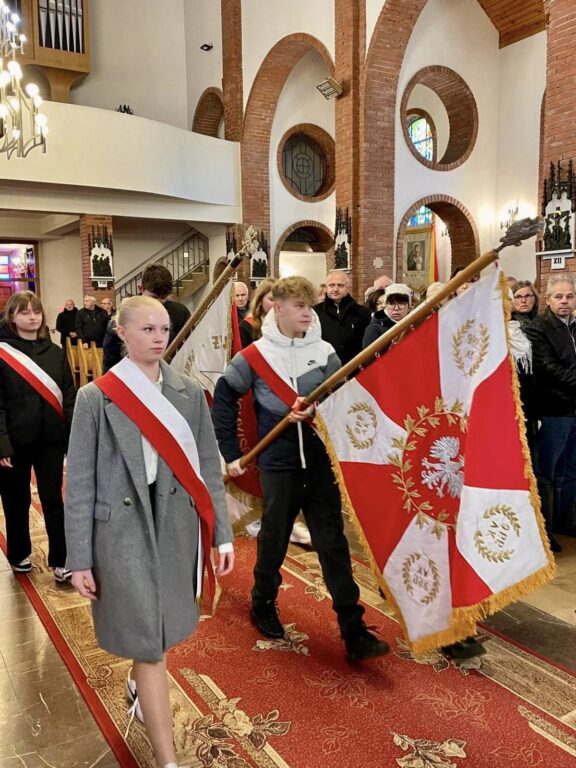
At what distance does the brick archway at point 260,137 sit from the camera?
12.6 meters

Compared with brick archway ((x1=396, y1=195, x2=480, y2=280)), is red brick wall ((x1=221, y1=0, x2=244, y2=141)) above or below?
above

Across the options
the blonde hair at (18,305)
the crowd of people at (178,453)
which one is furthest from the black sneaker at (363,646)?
the blonde hair at (18,305)

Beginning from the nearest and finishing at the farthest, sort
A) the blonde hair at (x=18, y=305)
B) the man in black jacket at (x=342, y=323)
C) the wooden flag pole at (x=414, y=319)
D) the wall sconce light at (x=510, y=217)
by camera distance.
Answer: the wooden flag pole at (x=414, y=319), the blonde hair at (x=18, y=305), the man in black jacket at (x=342, y=323), the wall sconce light at (x=510, y=217)

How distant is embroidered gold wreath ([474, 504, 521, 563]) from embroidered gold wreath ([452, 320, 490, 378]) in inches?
19.2

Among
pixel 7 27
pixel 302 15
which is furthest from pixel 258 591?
pixel 302 15

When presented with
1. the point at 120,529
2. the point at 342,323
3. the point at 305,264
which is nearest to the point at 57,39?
the point at 305,264

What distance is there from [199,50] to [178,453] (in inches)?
582

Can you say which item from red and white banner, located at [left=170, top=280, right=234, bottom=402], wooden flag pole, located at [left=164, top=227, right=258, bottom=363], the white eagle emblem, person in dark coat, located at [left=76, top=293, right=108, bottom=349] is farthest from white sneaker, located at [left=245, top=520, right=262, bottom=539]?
person in dark coat, located at [left=76, top=293, right=108, bottom=349]

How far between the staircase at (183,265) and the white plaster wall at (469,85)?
572cm

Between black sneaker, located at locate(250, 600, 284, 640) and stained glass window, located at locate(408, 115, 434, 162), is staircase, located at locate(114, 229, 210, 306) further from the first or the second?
black sneaker, located at locate(250, 600, 284, 640)

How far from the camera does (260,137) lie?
13289 millimetres

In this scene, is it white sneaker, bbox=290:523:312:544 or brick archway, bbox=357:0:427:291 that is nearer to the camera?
white sneaker, bbox=290:523:312:544

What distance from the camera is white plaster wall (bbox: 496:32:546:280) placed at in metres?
11.0

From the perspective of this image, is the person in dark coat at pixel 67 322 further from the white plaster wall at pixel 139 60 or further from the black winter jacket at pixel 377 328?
the black winter jacket at pixel 377 328
